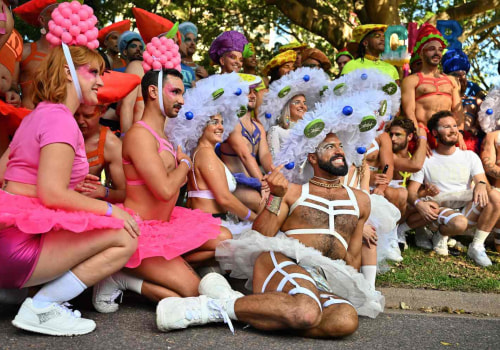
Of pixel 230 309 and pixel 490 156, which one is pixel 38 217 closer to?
pixel 230 309

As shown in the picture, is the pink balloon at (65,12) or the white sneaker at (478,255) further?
the white sneaker at (478,255)

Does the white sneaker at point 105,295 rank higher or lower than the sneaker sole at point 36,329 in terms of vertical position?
lower

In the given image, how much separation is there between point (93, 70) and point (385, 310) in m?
→ 3.08

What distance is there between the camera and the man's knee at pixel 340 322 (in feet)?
12.4

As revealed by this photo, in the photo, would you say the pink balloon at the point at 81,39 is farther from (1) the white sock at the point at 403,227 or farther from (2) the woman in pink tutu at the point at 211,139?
(1) the white sock at the point at 403,227

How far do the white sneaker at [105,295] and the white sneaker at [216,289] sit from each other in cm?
65

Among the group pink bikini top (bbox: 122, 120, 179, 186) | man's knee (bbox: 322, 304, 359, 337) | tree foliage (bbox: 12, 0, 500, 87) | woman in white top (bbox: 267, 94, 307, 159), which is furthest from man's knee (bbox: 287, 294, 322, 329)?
tree foliage (bbox: 12, 0, 500, 87)

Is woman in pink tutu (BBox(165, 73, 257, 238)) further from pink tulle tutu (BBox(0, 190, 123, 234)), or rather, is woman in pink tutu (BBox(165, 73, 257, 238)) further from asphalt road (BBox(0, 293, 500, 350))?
pink tulle tutu (BBox(0, 190, 123, 234))

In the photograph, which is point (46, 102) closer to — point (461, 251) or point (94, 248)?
point (94, 248)

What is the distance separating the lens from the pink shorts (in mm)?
3514

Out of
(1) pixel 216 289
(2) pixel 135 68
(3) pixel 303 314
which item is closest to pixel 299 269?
(3) pixel 303 314

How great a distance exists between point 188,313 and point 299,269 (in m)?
0.84

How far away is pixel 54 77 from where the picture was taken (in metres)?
3.69

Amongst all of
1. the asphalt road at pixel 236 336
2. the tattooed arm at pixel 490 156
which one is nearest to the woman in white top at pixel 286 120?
the tattooed arm at pixel 490 156
